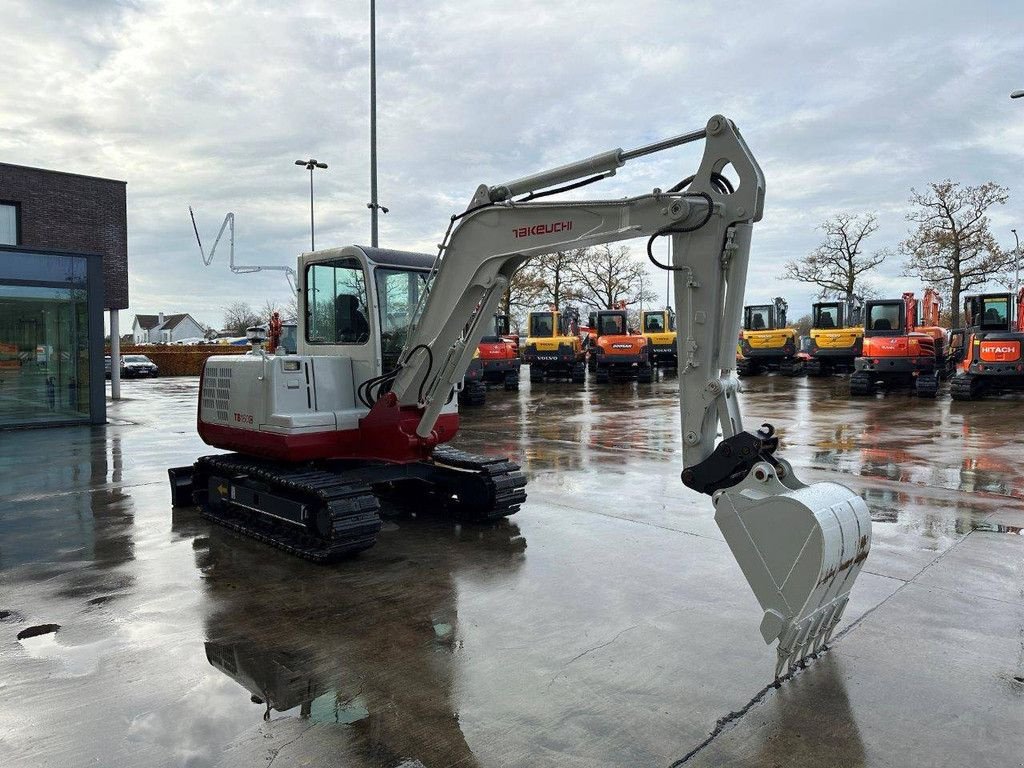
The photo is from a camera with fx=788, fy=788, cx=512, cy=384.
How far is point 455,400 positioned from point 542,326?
22896 millimetres

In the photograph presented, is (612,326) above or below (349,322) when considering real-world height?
above

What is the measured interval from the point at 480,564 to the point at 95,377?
546 inches

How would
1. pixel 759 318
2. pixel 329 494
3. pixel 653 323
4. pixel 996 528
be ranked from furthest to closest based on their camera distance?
pixel 653 323, pixel 759 318, pixel 996 528, pixel 329 494

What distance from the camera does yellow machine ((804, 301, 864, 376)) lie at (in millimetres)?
29250

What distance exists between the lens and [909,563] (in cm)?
633

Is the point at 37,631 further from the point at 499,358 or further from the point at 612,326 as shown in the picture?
the point at 612,326

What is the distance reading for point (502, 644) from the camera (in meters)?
4.77

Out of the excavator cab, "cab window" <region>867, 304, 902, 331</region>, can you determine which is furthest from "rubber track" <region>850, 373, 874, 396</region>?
"cab window" <region>867, 304, 902, 331</region>

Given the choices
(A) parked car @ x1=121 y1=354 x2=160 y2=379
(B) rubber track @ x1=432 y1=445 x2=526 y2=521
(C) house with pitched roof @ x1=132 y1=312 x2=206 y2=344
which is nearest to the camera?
(B) rubber track @ x1=432 y1=445 x2=526 y2=521

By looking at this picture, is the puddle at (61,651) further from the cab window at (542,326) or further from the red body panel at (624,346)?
the cab window at (542,326)

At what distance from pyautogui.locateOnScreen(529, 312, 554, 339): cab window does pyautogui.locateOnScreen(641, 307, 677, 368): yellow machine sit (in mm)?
5686

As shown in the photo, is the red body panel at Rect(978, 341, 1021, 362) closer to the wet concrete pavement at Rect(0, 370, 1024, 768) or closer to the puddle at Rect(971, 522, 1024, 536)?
the wet concrete pavement at Rect(0, 370, 1024, 768)

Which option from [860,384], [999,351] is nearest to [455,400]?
[999,351]

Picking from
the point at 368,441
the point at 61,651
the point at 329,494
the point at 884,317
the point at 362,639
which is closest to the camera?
the point at 61,651
